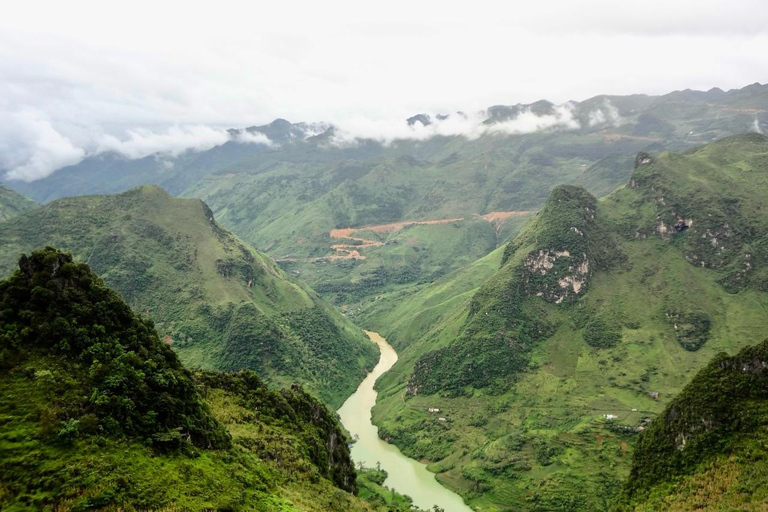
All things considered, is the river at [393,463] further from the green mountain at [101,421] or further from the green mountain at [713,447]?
the green mountain at [101,421]

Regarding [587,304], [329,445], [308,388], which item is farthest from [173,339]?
[587,304]

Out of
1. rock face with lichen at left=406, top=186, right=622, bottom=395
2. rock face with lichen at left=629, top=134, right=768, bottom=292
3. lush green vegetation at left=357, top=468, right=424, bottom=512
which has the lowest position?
lush green vegetation at left=357, top=468, right=424, bottom=512

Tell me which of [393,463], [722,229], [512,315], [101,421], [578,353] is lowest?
[393,463]

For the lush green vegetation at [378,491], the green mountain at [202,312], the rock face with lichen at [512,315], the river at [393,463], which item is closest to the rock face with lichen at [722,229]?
the rock face with lichen at [512,315]

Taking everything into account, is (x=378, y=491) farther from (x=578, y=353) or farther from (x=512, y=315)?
(x=512, y=315)

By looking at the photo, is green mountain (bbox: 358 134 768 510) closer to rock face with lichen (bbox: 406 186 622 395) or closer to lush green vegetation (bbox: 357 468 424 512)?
rock face with lichen (bbox: 406 186 622 395)

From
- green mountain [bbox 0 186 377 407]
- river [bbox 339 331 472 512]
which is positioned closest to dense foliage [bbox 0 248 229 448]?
river [bbox 339 331 472 512]

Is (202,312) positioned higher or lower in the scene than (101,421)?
lower

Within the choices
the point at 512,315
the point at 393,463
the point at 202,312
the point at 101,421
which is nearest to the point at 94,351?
the point at 101,421

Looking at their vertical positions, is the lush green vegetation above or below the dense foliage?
below
